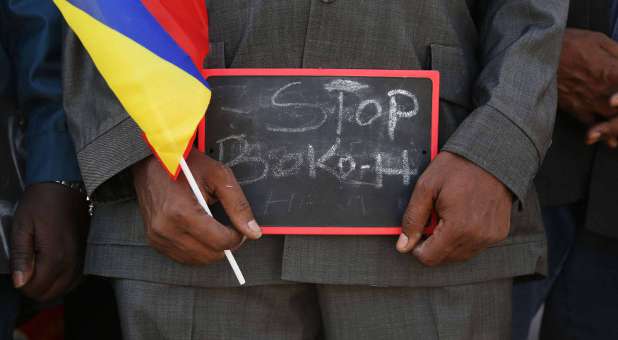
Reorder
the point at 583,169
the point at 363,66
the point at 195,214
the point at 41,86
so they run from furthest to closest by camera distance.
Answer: the point at 583,169, the point at 41,86, the point at 363,66, the point at 195,214

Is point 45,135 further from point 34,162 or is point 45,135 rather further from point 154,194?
point 154,194

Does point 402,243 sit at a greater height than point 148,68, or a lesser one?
lesser

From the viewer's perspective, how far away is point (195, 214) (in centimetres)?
127

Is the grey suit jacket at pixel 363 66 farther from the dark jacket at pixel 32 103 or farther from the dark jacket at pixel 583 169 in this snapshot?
the dark jacket at pixel 583 169

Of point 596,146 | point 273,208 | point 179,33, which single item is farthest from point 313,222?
point 596,146

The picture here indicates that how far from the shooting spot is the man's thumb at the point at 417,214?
1.30 m

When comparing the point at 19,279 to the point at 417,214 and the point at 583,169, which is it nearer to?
the point at 417,214

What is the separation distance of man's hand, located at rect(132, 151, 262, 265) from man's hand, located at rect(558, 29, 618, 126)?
0.83 m

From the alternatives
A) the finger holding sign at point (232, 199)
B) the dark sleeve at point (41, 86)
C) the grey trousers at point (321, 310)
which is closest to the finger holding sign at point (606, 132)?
the grey trousers at point (321, 310)

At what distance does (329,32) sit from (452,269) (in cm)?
47

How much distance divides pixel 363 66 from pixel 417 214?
0.28 meters

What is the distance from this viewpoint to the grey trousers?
1378mm

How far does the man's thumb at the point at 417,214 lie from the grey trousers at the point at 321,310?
4.6 inches

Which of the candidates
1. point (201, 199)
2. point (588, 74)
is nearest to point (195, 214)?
point (201, 199)
